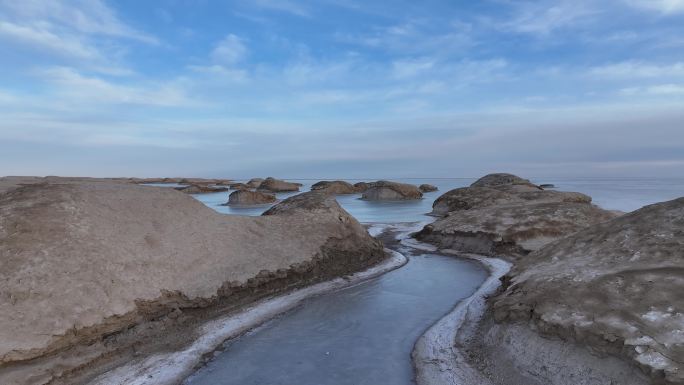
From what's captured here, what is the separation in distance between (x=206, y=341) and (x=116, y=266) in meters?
2.00

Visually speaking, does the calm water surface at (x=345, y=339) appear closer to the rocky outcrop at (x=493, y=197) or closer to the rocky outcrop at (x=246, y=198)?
the rocky outcrop at (x=493, y=197)

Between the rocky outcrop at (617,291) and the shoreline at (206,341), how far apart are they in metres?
3.78

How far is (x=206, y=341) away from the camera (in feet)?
22.1

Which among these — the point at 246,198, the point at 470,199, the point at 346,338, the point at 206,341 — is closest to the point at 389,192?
the point at 246,198

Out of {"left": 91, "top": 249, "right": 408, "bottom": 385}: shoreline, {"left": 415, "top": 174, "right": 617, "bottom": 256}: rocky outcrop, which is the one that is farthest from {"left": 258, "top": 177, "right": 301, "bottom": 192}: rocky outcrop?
{"left": 91, "top": 249, "right": 408, "bottom": 385}: shoreline

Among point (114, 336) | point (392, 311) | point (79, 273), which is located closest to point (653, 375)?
point (392, 311)

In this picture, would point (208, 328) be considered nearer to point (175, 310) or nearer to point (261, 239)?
point (175, 310)

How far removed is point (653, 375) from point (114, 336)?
259 inches

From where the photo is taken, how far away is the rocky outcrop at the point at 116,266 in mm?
5863

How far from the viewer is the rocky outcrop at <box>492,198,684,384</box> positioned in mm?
4520

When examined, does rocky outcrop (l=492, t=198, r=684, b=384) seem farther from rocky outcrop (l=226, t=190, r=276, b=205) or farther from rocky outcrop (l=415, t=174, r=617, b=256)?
rocky outcrop (l=226, t=190, r=276, b=205)

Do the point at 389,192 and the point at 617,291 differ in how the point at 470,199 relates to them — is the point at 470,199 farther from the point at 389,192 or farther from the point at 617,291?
the point at 617,291

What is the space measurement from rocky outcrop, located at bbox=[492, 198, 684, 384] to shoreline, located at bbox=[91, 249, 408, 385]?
378 cm

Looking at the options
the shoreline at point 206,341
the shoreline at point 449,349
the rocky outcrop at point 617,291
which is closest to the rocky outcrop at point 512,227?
the shoreline at point 449,349
